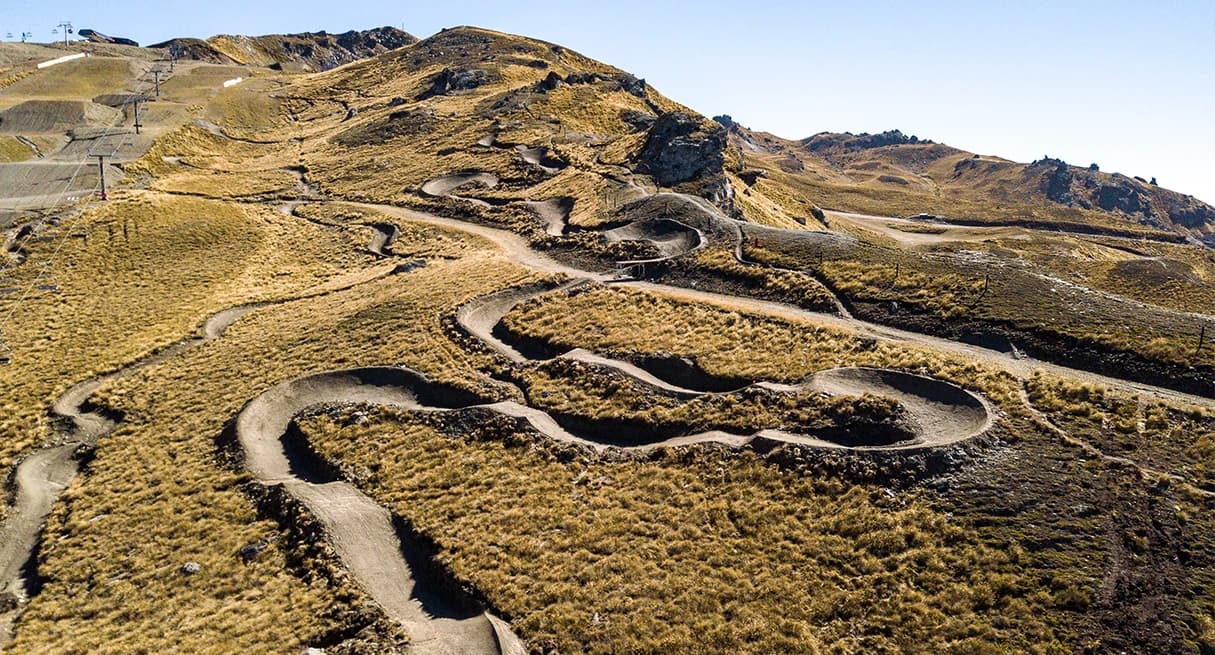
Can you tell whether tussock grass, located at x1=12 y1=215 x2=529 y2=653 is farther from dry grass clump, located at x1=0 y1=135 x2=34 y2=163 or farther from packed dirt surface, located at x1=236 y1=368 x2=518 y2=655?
dry grass clump, located at x1=0 y1=135 x2=34 y2=163

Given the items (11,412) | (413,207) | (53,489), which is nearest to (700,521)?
(53,489)

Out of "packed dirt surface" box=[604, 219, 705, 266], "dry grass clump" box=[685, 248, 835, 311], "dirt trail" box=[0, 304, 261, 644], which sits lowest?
"dirt trail" box=[0, 304, 261, 644]

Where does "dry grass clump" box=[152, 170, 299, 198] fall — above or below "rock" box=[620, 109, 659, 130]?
below

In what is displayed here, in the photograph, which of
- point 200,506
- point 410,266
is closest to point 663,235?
point 410,266

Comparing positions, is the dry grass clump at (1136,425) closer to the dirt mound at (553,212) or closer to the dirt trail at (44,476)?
the dirt trail at (44,476)

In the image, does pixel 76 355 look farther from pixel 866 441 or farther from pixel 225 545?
pixel 866 441

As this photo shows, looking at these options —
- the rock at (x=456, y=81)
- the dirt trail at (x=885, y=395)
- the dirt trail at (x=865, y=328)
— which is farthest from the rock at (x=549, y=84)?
the dirt trail at (x=885, y=395)

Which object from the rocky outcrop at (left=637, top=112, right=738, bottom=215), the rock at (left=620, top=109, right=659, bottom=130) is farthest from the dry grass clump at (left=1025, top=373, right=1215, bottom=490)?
the rock at (left=620, top=109, right=659, bottom=130)
